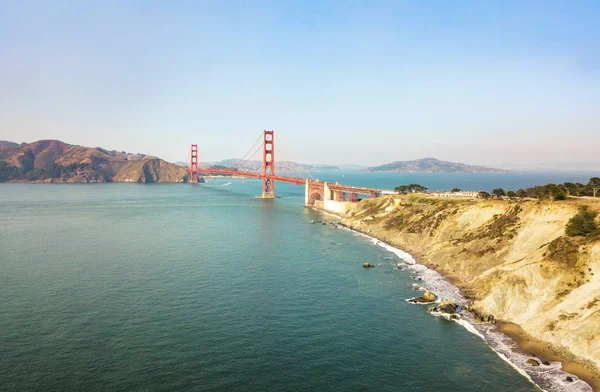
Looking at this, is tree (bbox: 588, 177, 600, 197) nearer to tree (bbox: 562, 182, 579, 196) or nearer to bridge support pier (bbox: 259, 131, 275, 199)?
tree (bbox: 562, 182, 579, 196)

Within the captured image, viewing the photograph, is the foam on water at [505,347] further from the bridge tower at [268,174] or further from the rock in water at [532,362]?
the bridge tower at [268,174]

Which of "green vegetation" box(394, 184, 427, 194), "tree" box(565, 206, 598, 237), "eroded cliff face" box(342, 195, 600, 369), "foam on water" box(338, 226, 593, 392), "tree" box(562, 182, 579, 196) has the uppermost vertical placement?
"tree" box(562, 182, 579, 196)

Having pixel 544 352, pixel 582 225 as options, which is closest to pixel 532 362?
pixel 544 352

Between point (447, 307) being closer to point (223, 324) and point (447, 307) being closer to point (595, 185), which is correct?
point (223, 324)

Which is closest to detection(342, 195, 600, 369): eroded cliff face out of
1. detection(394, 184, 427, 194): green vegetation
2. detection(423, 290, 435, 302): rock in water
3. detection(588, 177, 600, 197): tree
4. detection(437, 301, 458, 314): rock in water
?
detection(437, 301, 458, 314): rock in water

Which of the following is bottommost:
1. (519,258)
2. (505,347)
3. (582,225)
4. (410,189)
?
(505,347)

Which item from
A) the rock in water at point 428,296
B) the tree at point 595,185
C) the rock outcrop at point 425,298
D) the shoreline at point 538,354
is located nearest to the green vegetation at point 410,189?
the tree at point 595,185
